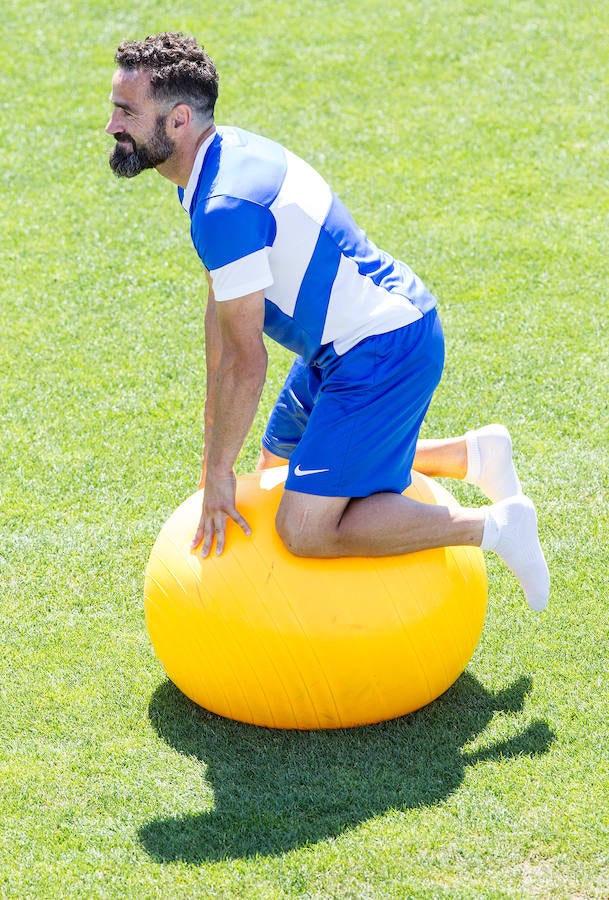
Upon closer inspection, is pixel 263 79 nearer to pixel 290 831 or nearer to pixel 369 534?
pixel 369 534

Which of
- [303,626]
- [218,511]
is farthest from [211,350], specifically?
[303,626]

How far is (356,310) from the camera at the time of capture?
4688 mm

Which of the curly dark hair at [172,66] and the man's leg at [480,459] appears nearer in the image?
the curly dark hair at [172,66]

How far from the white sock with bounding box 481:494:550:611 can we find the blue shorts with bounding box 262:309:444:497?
1.46 ft

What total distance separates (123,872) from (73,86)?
27.1ft

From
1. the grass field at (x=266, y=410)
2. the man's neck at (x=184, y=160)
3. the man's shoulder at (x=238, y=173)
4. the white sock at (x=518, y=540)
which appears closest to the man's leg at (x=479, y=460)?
the white sock at (x=518, y=540)

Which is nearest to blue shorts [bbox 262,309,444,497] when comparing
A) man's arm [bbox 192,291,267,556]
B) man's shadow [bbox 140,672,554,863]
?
man's arm [bbox 192,291,267,556]

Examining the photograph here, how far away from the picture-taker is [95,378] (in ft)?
24.7

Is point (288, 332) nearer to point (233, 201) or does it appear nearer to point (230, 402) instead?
point (230, 402)

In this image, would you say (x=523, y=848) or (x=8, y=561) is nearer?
(x=523, y=848)

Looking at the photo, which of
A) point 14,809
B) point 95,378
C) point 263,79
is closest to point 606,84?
point 263,79

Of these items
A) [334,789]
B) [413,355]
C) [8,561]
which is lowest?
[8,561]

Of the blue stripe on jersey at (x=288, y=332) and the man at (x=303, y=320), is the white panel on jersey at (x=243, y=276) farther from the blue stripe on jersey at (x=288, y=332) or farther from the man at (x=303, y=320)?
the blue stripe on jersey at (x=288, y=332)

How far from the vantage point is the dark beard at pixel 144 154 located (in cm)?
461
